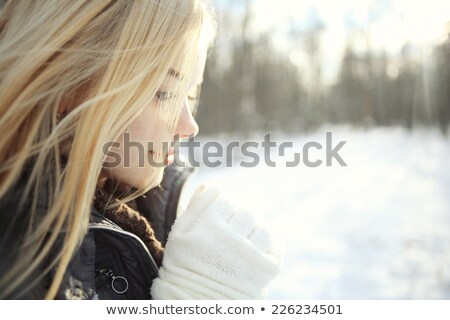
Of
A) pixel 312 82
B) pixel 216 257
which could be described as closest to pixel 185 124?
pixel 216 257

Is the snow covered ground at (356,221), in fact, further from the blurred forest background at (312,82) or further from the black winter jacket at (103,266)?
the blurred forest background at (312,82)

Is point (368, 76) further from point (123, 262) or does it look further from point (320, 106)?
point (123, 262)

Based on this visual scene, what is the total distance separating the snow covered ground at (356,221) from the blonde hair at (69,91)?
19.4 inches

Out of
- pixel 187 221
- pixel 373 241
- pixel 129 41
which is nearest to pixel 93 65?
pixel 129 41

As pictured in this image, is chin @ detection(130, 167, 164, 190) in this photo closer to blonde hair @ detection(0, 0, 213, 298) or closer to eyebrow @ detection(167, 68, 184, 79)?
blonde hair @ detection(0, 0, 213, 298)

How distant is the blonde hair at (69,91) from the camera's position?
0.97m

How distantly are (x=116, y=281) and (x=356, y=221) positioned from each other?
3789mm

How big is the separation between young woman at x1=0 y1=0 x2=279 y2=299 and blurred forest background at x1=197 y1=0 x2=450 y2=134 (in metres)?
8.38

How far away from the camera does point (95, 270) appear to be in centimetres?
111

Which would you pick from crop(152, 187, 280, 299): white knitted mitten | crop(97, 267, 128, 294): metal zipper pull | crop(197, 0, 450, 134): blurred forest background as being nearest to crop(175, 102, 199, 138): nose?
crop(152, 187, 280, 299): white knitted mitten

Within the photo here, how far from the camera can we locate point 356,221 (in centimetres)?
451

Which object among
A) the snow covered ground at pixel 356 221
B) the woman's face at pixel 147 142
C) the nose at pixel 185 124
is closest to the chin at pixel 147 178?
the woman's face at pixel 147 142

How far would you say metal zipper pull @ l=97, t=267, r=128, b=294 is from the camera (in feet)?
3.69

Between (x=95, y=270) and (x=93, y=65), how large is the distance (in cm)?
55
